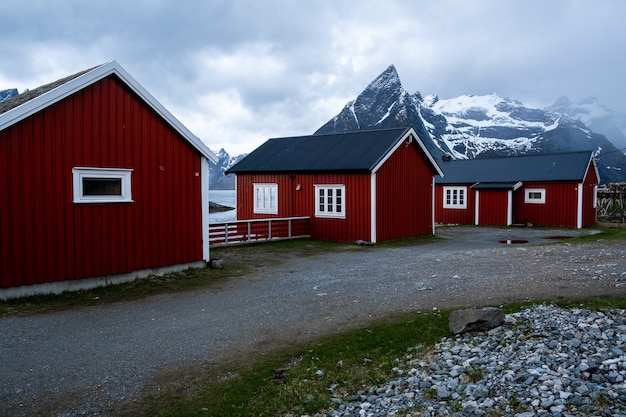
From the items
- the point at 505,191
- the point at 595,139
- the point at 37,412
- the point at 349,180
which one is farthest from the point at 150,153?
the point at 595,139

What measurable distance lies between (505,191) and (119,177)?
24597mm

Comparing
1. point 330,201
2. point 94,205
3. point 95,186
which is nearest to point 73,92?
point 95,186

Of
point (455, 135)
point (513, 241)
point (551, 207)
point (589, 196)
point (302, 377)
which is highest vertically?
point (455, 135)

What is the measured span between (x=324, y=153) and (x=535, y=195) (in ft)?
49.5

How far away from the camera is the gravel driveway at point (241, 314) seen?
5859mm

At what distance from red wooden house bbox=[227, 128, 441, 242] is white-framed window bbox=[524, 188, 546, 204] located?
975cm

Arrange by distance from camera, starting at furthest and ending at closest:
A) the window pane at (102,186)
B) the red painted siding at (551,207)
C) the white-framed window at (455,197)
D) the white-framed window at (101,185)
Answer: the white-framed window at (455,197) < the red painted siding at (551,207) < the window pane at (102,186) < the white-framed window at (101,185)

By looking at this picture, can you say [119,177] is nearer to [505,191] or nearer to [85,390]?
[85,390]

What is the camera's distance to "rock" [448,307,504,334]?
6.74m

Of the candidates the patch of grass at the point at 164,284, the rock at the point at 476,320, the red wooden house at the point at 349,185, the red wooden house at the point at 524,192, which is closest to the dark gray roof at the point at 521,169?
the red wooden house at the point at 524,192

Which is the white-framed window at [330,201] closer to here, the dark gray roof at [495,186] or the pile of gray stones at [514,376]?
the dark gray roof at [495,186]

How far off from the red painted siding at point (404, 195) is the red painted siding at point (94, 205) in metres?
8.99

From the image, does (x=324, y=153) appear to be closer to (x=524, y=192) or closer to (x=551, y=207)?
(x=524, y=192)

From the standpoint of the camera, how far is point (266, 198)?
23688mm
